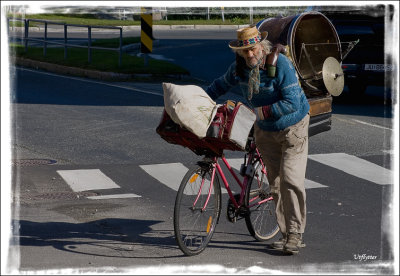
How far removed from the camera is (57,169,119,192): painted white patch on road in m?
9.67

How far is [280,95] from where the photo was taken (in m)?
6.74

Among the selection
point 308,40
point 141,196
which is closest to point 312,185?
point 308,40

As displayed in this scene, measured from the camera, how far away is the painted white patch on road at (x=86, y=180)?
381 inches

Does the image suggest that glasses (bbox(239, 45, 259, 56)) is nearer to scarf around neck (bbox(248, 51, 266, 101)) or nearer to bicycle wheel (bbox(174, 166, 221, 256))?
scarf around neck (bbox(248, 51, 266, 101))

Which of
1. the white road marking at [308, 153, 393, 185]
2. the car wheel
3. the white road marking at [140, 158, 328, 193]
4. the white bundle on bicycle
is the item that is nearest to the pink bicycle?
the white bundle on bicycle

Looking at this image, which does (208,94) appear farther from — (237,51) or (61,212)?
(61,212)

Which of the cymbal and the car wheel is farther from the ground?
the cymbal

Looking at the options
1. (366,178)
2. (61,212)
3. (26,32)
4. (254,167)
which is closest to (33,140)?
(61,212)

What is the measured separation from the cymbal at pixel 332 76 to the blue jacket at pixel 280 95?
782mm

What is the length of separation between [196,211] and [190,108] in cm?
95

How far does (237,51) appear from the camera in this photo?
6699 millimetres

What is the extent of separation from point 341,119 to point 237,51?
8183mm

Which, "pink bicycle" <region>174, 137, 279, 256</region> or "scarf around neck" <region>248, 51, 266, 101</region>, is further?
"pink bicycle" <region>174, 137, 279, 256</region>

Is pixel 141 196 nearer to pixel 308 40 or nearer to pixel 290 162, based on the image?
pixel 308 40
